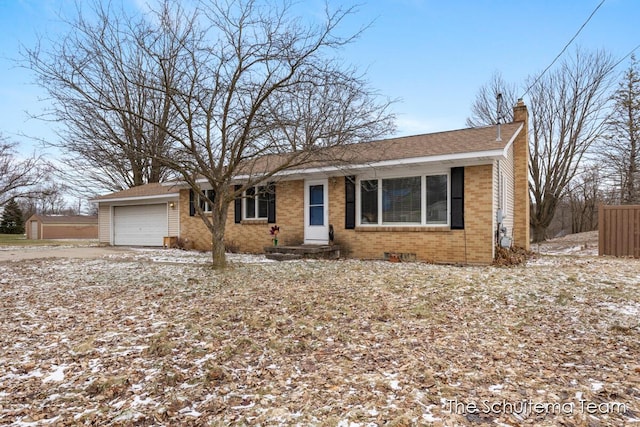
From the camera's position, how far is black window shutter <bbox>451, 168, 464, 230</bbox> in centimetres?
948

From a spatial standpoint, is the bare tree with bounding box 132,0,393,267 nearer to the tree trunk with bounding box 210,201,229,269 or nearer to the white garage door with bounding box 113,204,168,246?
the tree trunk with bounding box 210,201,229,269

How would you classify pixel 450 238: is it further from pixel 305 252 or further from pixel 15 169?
pixel 15 169

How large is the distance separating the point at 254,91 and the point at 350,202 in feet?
15.3

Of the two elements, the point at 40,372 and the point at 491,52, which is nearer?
the point at 40,372

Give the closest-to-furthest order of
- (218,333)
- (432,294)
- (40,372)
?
(40,372)
(218,333)
(432,294)

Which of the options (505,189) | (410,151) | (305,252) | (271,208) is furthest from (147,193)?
(505,189)

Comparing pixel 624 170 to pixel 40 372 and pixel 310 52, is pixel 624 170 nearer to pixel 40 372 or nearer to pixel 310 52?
pixel 310 52

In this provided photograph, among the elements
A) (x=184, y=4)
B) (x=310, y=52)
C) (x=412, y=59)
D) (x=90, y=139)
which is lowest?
(x=90, y=139)

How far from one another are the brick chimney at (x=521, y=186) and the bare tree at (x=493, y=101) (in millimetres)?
10586

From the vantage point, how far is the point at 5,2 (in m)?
8.01

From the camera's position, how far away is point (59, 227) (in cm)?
4062

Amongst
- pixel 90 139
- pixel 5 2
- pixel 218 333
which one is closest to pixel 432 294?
pixel 218 333

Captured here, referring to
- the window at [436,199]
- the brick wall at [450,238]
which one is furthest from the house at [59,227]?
the window at [436,199]

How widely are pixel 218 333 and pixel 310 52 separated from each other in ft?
17.3
